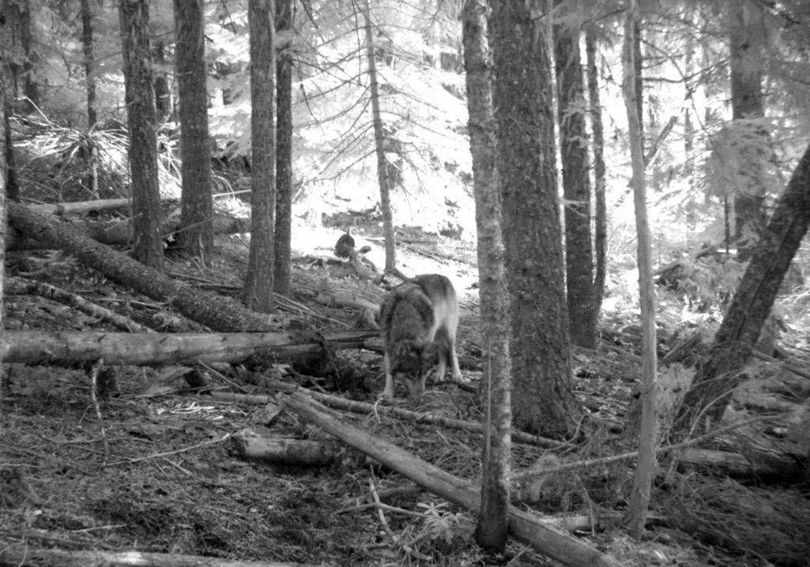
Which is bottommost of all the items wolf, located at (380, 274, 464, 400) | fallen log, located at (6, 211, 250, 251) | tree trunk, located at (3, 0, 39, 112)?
wolf, located at (380, 274, 464, 400)

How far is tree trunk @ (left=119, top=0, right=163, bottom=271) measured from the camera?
33.6 feet

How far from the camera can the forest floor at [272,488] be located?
481cm

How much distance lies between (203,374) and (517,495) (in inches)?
153

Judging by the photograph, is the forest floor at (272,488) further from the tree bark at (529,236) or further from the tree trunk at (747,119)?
the tree trunk at (747,119)

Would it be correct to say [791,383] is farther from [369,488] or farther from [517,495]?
[369,488]

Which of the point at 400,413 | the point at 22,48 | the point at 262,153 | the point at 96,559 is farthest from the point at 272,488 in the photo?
the point at 22,48

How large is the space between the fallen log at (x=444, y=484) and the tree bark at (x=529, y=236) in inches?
78.8

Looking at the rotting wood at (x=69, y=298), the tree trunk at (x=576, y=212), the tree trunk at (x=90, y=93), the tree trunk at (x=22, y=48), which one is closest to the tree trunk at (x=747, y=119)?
the tree trunk at (x=576, y=212)

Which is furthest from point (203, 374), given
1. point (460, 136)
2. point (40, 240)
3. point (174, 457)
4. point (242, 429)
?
point (460, 136)

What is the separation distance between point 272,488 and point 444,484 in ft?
4.68

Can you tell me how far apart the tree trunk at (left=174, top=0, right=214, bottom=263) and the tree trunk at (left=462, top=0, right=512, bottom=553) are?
958 centimetres

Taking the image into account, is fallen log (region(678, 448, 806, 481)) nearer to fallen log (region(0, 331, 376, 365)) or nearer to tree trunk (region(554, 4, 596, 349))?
fallen log (region(0, 331, 376, 365))

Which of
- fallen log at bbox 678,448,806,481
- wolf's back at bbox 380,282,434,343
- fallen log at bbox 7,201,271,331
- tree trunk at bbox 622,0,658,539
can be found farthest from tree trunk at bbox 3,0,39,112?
fallen log at bbox 678,448,806,481

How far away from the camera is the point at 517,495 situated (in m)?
5.86
